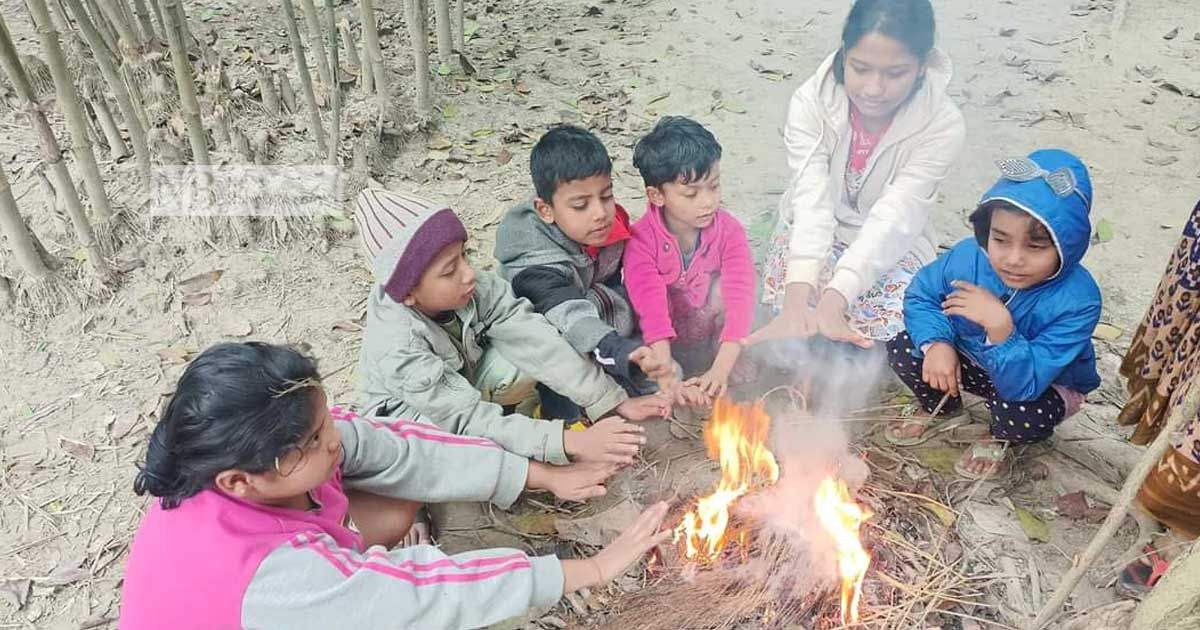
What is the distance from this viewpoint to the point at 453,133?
5242 millimetres

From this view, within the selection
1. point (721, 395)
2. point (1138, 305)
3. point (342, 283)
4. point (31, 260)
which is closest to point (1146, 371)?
point (721, 395)

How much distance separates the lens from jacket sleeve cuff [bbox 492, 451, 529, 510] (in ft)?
8.14

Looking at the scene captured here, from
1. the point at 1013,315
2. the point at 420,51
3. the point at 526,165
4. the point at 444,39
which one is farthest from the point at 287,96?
the point at 1013,315

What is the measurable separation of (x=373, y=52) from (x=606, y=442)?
3.29m

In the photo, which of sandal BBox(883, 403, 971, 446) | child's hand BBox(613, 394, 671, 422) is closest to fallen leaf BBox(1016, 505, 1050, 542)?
sandal BBox(883, 403, 971, 446)

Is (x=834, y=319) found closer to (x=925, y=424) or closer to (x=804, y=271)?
(x=804, y=271)

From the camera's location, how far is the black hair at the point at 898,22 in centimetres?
266

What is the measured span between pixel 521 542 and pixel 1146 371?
2027mm

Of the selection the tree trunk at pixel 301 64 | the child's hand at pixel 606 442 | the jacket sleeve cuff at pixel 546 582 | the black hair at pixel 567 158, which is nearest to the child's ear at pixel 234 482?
the jacket sleeve cuff at pixel 546 582

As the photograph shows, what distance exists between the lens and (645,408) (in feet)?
9.59

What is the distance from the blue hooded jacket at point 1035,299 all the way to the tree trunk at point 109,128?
426 centimetres

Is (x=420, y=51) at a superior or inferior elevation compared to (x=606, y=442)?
superior

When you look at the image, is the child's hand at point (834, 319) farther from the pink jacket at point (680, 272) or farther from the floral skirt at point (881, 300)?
the pink jacket at point (680, 272)

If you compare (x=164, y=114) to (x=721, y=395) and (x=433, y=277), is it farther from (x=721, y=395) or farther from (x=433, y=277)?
(x=721, y=395)
